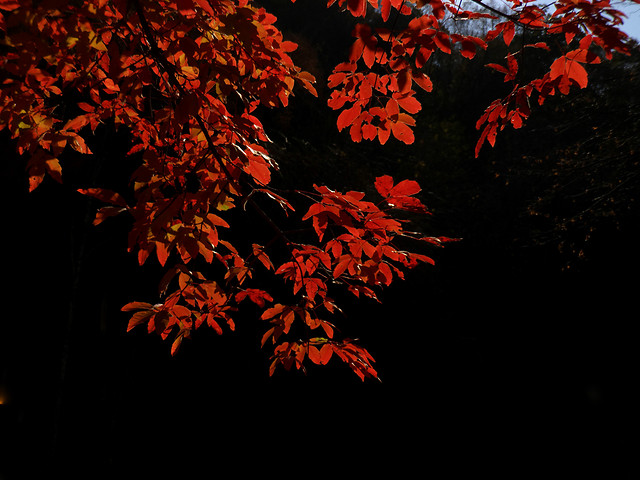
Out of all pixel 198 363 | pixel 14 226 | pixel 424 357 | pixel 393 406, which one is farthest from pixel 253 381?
pixel 14 226

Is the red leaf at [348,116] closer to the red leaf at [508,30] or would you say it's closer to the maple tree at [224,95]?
the maple tree at [224,95]

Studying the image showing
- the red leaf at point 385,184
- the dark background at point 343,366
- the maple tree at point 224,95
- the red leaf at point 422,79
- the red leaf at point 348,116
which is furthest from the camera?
the dark background at point 343,366

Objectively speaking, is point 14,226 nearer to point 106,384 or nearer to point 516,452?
point 106,384

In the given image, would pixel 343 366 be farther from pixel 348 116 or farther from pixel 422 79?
pixel 422 79

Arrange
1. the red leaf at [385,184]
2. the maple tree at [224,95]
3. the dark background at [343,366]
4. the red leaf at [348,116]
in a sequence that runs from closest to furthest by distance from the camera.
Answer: the maple tree at [224,95]
the red leaf at [385,184]
the red leaf at [348,116]
the dark background at [343,366]

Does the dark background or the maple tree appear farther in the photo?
the dark background

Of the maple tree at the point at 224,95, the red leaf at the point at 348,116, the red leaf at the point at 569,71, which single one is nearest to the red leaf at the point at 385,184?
the maple tree at the point at 224,95

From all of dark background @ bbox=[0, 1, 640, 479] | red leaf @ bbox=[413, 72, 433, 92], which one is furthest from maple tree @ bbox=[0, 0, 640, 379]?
dark background @ bbox=[0, 1, 640, 479]

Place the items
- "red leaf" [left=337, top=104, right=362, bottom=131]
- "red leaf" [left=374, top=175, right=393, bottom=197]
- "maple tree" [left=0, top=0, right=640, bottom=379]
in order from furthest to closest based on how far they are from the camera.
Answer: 1. "red leaf" [left=337, top=104, right=362, bottom=131]
2. "red leaf" [left=374, top=175, right=393, bottom=197]
3. "maple tree" [left=0, top=0, right=640, bottom=379]

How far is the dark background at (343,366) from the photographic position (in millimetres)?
3469

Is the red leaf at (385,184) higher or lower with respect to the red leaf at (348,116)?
lower

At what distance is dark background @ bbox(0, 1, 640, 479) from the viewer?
3.47m

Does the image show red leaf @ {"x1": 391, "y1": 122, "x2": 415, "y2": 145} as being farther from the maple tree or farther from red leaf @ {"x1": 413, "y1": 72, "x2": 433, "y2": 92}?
red leaf @ {"x1": 413, "y1": 72, "x2": 433, "y2": 92}

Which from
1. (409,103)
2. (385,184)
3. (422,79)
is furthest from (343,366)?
(422,79)
